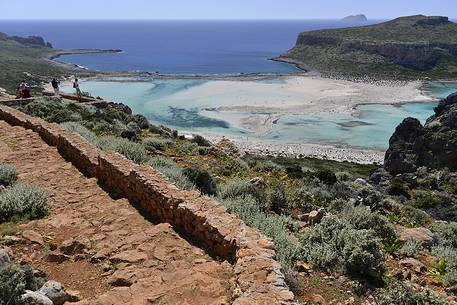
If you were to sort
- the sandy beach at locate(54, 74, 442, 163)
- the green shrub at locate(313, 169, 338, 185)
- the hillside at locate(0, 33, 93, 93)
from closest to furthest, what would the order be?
the green shrub at locate(313, 169, 338, 185)
the sandy beach at locate(54, 74, 442, 163)
the hillside at locate(0, 33, 93, 93)

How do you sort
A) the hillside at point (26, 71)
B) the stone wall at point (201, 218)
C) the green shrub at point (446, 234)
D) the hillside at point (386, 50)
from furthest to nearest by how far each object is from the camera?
the hillside at point (386, 50)
the hillside at point (26, 71)
the green shrub at point (446, 234)
the stone wall at point (201, 218)

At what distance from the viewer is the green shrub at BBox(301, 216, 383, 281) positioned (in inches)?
301

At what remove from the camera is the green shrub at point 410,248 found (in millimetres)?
9070

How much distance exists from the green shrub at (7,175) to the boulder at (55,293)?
494 centimetres

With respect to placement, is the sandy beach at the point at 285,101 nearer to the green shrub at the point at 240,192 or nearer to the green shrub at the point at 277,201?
the green shrub at the point at 277,201

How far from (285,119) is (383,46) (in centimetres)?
7259

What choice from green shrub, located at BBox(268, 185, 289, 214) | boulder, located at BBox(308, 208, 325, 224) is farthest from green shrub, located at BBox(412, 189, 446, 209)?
boulder, located at BBox(308, 208, 325, 224)

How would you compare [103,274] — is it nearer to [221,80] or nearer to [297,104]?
[297,104]

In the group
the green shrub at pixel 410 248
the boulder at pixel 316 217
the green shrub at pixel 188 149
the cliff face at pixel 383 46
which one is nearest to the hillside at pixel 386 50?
the cliff face at pixel 383 46

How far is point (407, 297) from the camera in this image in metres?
6.68

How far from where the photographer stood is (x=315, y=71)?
110188 millimetres

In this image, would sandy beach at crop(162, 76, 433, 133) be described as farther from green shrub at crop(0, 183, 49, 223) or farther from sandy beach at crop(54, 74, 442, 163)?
green shrub at crop(0, 183, 49, 223)

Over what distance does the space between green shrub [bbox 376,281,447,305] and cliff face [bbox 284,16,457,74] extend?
349ft

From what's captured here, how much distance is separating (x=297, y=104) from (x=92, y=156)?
196ft
